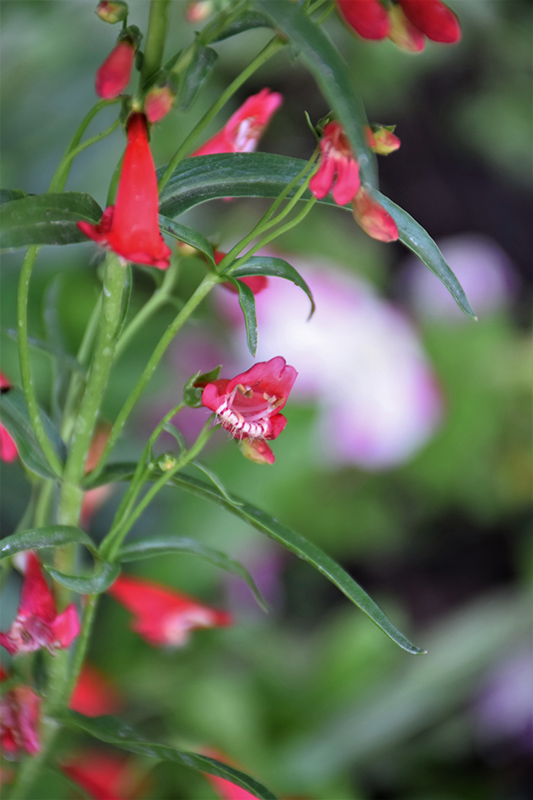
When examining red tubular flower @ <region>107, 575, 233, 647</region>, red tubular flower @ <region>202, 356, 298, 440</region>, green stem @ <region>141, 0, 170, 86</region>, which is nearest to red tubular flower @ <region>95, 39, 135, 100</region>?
green stem @ <region>141, 0, 170, 86</region>

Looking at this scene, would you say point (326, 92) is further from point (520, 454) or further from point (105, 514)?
point (520, 454)

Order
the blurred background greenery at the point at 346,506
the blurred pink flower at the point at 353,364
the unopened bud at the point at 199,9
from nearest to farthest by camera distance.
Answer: the unopened bud at the point at 199,9 → the blurred background greenery at the point at 346,506 → the blurred pink flower at the point at 353,364

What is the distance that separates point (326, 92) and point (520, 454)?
1.20 metres

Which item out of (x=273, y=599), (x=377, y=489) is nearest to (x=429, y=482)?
(x=377, y=489)

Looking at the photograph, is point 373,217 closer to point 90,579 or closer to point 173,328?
point 173,328

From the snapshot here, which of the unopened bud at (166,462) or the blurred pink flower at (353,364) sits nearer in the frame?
the unopened bud at (166,462)

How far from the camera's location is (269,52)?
0.26m

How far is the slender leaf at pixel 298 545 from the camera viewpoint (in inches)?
11.7

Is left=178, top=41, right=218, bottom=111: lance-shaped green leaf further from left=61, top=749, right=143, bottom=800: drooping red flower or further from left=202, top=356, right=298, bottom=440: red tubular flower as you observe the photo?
left=61, top=749, right=143, bottom=800: drooping red flower

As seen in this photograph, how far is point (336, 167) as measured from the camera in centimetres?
27

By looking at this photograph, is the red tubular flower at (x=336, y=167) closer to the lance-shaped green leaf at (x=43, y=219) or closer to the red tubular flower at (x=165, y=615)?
the lance-shaped green leaf at (x=43, y=219)

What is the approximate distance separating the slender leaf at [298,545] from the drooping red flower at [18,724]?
140 mm

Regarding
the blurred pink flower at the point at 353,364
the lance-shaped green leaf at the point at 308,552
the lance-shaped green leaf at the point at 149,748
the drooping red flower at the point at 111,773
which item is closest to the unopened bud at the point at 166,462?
the lance-shaped green leaf at the point at 308,552


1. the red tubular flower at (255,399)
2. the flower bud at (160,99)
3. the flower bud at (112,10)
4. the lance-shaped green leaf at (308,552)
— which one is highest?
→ the flower bud at (112,10)
